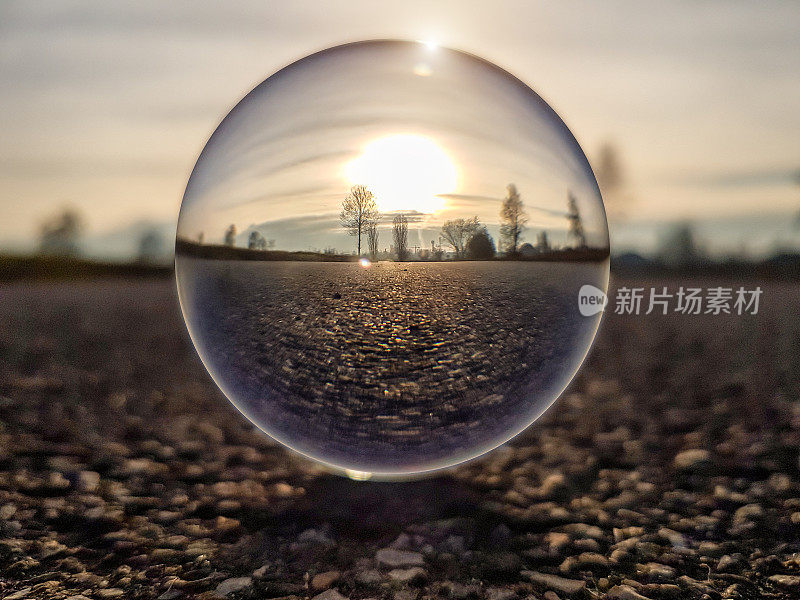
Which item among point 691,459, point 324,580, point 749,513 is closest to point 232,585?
point 324,580

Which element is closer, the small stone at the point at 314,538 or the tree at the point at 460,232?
the tree at the point at 460,232

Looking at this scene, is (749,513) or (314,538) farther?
(749,513)

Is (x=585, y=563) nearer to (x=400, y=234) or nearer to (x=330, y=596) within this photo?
(x=330, y=596)

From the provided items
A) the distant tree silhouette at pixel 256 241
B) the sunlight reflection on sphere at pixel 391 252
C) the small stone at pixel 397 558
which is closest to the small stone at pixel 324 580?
the small stone at pixel 397 558

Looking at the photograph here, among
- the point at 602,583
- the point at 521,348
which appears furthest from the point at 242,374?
the point at 602,583

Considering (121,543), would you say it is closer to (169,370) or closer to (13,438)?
(13,438)

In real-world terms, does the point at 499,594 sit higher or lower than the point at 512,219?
lower

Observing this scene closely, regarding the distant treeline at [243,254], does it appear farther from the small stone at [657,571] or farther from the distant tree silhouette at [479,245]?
the small stone at [657,571]
